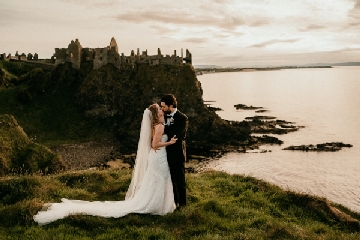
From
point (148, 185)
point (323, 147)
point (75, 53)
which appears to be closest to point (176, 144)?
point (148, 185)

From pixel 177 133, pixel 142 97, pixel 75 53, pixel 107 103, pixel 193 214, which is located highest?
pixel 75 53

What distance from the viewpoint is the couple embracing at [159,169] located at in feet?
34.9

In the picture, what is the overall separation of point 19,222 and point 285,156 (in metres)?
51.8

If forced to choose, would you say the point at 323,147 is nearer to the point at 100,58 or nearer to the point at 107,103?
the point at 107,103

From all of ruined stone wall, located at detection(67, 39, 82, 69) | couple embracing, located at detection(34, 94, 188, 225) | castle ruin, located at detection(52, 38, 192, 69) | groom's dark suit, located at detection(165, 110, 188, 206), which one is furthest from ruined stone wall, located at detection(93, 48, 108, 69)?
groom's dark suit, located at detection(165, 110, 188, 206)

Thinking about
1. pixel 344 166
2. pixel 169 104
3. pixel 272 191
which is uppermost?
pixel 169 104

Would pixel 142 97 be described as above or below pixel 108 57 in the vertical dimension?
below

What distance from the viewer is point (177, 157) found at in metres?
11.1

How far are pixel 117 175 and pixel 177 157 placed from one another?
5353 mm

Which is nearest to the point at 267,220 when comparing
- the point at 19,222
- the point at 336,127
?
the point at 19,222

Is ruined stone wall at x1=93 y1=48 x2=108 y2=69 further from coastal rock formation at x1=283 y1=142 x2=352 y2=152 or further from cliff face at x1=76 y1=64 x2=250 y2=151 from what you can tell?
coastal rock formation at x1=283 y1=142 x2=352 y2=152

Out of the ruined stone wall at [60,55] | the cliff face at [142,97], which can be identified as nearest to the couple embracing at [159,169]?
the cliff face at [142,97]

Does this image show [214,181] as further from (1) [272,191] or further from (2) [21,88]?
(2) [21,88]

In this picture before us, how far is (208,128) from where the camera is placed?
67.5 meters
